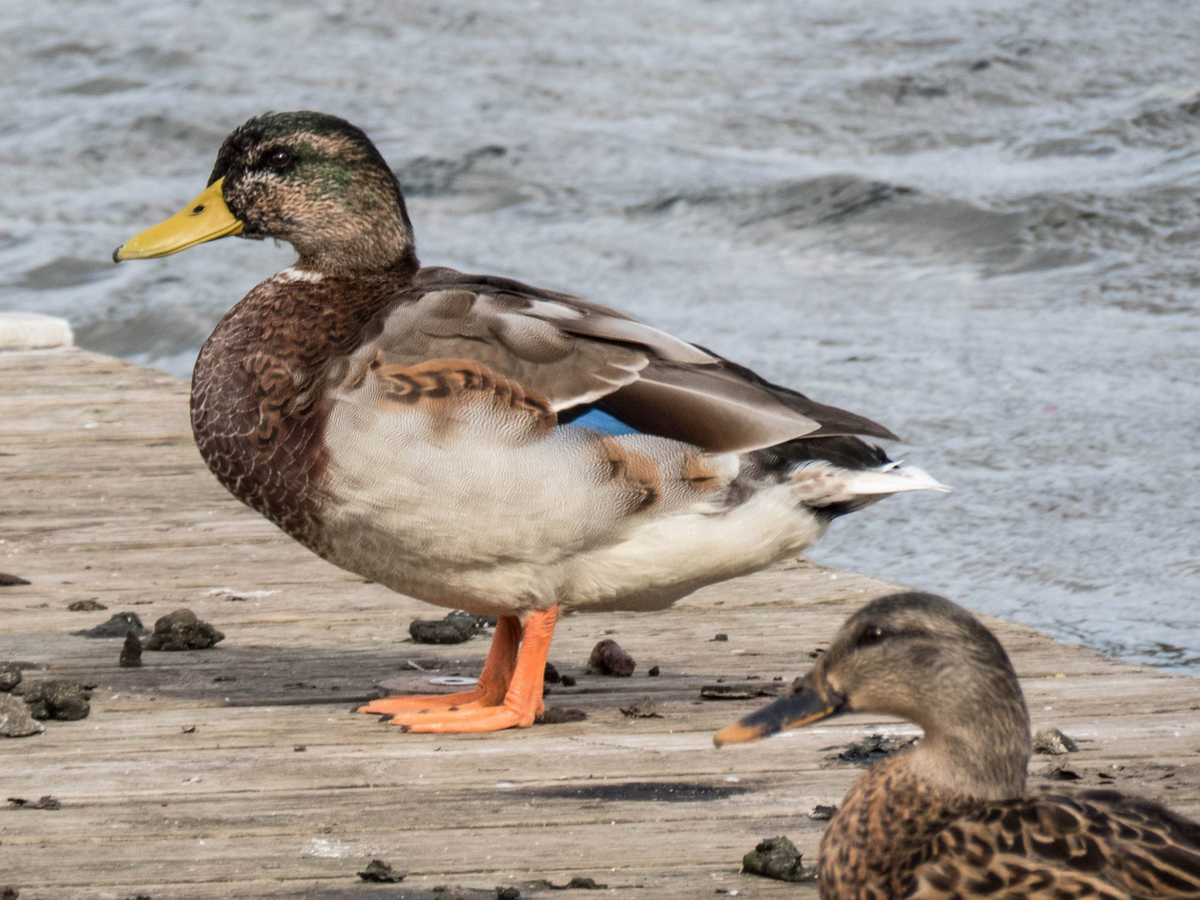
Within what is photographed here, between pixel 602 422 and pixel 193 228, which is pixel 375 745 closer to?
pixel 602 422

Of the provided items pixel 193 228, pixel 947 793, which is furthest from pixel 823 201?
pixel 947 793

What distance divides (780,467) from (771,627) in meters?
0.81

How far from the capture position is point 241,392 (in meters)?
3.82

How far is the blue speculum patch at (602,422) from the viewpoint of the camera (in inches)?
147

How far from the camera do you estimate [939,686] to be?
2.50 meters

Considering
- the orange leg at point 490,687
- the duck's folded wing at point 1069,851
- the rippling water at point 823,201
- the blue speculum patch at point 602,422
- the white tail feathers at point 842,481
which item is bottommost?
the rippling water at point 823,201

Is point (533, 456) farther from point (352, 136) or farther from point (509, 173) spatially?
point (509, 173)

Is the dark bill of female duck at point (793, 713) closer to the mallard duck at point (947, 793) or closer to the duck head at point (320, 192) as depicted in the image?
the mallard duck at point (947, 793)

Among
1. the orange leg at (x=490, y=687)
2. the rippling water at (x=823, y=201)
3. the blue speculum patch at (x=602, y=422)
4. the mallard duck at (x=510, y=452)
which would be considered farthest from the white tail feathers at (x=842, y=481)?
the rippling water at (x=823, y=201)

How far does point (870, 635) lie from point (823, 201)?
10.8 meters

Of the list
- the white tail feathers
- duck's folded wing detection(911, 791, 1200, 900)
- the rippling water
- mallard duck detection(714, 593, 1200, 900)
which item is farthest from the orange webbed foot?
the rippling water

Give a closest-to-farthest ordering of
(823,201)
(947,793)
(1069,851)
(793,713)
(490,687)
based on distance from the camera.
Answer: (1069,851)
(947,793)
(793,713)
(490,687)
(823,201)

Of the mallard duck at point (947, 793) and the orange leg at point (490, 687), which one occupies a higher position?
the mallard duck at point (947, 793)

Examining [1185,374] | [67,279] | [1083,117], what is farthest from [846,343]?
[67,279]
